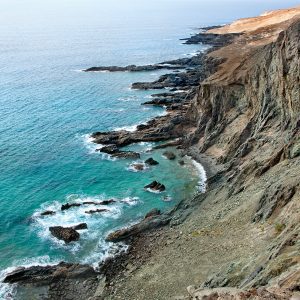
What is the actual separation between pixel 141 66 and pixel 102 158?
83.4 metres

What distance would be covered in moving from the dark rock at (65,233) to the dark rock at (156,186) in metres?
15.0

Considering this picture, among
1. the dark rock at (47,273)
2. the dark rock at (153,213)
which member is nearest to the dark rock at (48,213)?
the dark rock at (47,273)

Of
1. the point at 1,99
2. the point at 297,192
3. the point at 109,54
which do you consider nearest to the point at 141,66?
the point at 109,54

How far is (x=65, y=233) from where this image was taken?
1989 inches

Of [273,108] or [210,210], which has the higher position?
[273,108]

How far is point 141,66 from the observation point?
495 ft

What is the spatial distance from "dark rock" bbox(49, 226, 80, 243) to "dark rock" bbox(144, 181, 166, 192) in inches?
590

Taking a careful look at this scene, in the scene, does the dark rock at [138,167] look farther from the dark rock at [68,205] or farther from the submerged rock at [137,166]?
the dark rock at [68,205]

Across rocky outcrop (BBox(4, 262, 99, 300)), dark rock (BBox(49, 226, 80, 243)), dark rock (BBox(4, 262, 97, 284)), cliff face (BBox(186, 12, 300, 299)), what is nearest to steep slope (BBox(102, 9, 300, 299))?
cliff face (BBox(186, 12, 300, 299))

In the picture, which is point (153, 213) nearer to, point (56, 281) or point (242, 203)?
point (242, 203)

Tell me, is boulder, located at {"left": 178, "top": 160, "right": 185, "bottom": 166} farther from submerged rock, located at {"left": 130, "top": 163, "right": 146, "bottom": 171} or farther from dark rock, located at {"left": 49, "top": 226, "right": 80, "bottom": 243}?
dark rock, located at {"left": 49, "top": 226, "right": 80, "bottom": 243}

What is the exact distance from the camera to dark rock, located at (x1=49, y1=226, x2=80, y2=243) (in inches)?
1966

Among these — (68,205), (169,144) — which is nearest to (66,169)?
(68,205)

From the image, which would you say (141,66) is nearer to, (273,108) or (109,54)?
(109,54)
